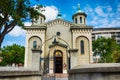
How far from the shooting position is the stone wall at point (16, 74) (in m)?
4.68

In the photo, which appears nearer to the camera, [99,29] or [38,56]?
[38,56]

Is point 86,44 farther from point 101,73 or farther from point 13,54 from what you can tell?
point 101,73

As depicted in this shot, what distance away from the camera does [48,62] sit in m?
33.2

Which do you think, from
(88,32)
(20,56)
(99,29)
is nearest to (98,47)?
(88,32)

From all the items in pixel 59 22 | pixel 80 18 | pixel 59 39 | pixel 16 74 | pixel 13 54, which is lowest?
pixel 16 74

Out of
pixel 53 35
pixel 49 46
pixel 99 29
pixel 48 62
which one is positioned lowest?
pixel 48 62

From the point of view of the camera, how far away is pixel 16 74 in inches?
197

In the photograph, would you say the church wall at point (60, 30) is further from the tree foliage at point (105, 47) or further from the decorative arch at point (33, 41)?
the tree foliage at point (105, 47)

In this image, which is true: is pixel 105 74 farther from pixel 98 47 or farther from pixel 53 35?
pixel 98 47

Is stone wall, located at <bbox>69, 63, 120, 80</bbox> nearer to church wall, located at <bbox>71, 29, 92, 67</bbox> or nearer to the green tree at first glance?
church wall, located at <bbox>71, 29, 92, 67</bbox>

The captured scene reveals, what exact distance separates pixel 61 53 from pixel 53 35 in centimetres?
503

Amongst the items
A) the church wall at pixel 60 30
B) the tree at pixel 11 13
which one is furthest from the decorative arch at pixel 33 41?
the tree at pixel 11 13

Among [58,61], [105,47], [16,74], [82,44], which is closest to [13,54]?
[58,61]

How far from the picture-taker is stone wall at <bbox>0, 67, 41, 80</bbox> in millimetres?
4676
